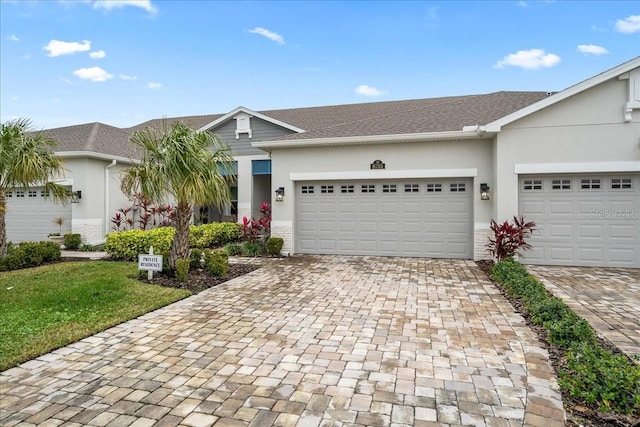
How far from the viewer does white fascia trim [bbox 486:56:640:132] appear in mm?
8485

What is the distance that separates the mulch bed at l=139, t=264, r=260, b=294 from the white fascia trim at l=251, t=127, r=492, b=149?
172 inches

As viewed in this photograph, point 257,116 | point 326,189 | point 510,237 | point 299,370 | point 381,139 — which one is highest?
point 257,116

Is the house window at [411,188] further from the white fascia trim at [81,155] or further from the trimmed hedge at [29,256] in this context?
the trimmed hedge at [29,256]

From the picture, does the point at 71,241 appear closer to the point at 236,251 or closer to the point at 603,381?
the point at 236,251

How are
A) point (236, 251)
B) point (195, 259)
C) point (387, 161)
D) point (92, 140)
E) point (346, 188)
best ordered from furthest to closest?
point (92, 140) → point (236, 251) → point (346, 188) → point (387, 161) → point (195, 259)

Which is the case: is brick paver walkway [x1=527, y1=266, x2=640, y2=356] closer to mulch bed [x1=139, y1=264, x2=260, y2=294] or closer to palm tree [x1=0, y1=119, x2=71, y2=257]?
mulch bed [x1=139, y1=264, x2=260, y2=294]

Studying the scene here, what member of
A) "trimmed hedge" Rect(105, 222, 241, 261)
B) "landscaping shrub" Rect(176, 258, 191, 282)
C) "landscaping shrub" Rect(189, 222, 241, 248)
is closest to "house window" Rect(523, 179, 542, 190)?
"landscaping shrub" Rect(176, 258, 191, 282)

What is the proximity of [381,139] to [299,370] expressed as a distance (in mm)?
8155

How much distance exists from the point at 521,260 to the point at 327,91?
55.6 ft

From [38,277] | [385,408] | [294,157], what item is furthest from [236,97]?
[385,408]

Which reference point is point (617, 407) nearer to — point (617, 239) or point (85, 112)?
point (617, 239)

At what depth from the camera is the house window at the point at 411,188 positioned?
10898 millimetres

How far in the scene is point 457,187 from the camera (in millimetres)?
Result: 10617

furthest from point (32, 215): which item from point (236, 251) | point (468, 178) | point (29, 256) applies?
point (468, 178)
